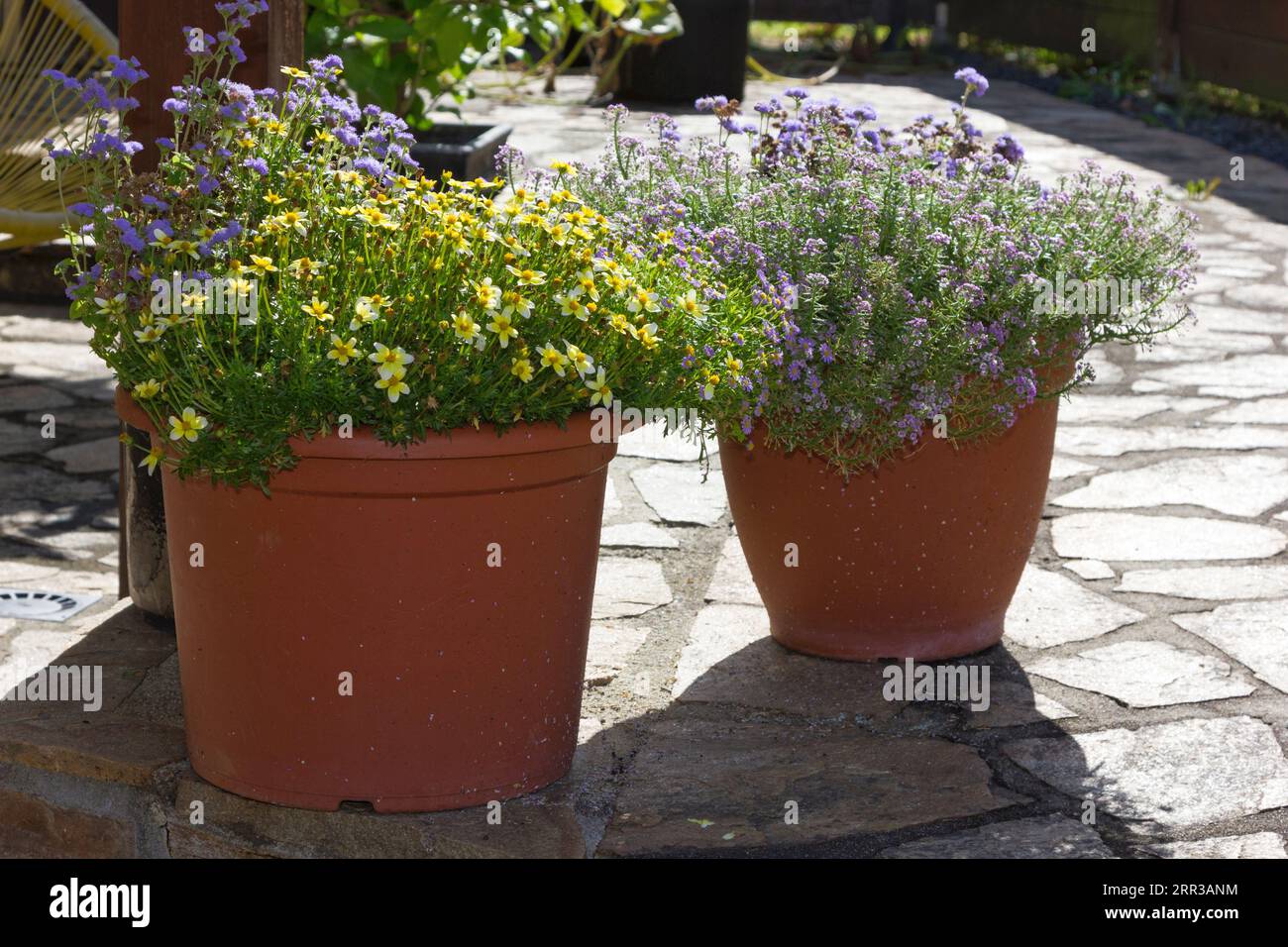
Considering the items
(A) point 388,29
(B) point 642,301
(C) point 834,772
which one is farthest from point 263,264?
(A) point 388,29

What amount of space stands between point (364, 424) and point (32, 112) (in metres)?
3.09

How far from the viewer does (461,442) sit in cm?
214

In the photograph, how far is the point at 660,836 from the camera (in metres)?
2.35

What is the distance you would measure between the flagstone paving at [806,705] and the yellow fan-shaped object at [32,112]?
57 cm

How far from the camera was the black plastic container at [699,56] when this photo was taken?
10109 millimetres

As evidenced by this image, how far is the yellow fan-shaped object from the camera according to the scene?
15.0 feet

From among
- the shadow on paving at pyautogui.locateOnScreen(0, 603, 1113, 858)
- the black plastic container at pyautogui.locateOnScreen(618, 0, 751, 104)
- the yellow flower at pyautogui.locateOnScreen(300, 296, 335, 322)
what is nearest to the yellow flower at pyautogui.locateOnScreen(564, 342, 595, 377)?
the yellow flower at pyautogui.locateOnScreen(300, 296, 335, 322)

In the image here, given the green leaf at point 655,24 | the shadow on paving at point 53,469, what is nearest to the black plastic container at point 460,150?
the shadow on paving at point 53,469

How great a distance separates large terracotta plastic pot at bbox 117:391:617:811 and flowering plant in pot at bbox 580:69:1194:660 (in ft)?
1.27

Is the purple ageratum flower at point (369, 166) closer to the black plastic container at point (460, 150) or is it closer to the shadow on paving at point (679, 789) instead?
the shadow on paving at point (679, 789)

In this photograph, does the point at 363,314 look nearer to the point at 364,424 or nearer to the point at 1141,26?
the point at 364,424

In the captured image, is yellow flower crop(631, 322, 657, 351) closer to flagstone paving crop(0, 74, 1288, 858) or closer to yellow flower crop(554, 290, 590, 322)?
yellow flower crop(554, 290, 590, 322)
